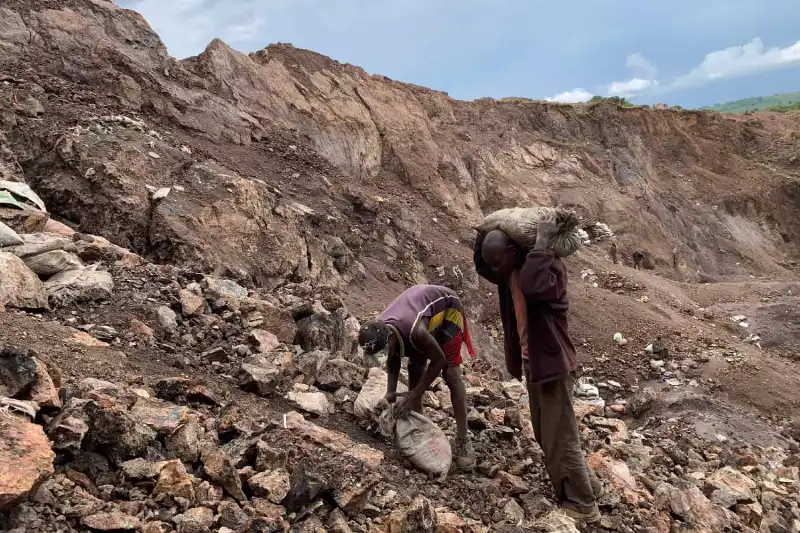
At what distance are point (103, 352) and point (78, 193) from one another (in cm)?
422

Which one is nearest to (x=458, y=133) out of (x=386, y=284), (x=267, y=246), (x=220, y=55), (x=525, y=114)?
(x=525, y=114)

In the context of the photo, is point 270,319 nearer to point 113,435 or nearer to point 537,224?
point 113,435

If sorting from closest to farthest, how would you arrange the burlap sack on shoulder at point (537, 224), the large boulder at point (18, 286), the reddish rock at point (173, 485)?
the reddish rock at point (173, 485) → the burlap sack on shoulder at point (537, 224) → the large boulder at point (18, 286)

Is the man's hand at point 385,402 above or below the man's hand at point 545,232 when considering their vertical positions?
below

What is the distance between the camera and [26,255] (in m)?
4.89

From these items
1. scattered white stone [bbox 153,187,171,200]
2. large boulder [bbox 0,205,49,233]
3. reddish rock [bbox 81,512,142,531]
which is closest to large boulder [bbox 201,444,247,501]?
reddish rock [bbox 81,512,142,531]

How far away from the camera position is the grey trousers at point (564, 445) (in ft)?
11.1

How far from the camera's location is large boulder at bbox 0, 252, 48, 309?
13.8ft

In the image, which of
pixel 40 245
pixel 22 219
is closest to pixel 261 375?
pixel 40 245

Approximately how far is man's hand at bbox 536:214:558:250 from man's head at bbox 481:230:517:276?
0.64 ft

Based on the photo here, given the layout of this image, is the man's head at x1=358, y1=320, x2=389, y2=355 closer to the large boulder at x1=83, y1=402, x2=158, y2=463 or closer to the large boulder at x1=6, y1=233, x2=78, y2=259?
the large boulder at x1=83, y1=402, x2=158, y2=463

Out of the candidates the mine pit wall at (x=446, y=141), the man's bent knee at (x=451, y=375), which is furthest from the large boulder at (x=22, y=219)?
the man's bent knee at (x=451, y=375)

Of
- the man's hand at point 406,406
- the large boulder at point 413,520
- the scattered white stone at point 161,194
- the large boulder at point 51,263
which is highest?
the scattered white stone at point 161,194

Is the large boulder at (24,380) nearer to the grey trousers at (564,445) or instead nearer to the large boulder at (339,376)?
the large boulder at (339,376)
